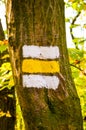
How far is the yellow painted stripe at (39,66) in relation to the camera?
6.28 ft

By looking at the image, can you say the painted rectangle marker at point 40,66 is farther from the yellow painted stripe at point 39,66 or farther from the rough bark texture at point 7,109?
the rough bark texture at point 7,109

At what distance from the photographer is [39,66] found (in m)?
1.92

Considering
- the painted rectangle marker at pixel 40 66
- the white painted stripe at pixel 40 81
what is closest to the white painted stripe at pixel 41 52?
the painted rectangle marker at pixel 40 66

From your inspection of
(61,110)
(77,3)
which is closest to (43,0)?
(61,110)

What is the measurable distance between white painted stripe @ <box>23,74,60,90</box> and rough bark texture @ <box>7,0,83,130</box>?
0.09 ft

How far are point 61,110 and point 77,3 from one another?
6.94 ft

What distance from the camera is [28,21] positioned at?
1859 millimetres

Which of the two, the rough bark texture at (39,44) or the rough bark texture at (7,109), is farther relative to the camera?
the rough bark texture at (7,109)

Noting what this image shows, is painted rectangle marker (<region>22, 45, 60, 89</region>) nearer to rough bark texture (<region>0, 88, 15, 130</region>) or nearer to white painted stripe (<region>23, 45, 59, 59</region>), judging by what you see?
white painted stripe (<region>23, 45, 59, 59</region>)

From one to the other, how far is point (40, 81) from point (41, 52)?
0.18 meters

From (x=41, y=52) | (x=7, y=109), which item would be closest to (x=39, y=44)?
(x=41, y=52)

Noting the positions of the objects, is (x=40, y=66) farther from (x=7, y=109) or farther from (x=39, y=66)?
(x=7, y=109)

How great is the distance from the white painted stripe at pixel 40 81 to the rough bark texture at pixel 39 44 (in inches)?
1.0

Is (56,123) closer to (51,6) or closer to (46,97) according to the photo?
(46,97)
